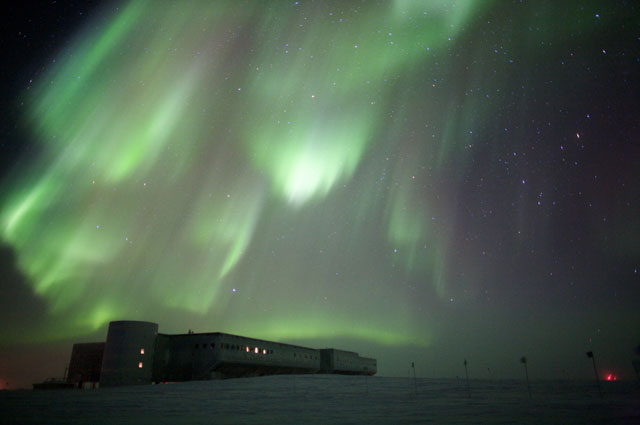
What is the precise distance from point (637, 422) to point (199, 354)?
64.3 meters

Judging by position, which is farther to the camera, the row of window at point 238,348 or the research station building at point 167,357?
the row of window at point 238,348

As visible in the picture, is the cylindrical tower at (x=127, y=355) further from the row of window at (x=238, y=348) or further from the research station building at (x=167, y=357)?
the row of window at (x=238, y=348)

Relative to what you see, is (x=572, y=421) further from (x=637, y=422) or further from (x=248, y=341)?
(x=248, y=341)

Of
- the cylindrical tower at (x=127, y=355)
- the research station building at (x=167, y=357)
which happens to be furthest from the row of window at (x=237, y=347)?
the cylindrical tower at (x=127, y=355)

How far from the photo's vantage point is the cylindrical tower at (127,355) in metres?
59.0

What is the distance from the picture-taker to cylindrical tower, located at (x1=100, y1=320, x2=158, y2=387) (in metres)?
59.0

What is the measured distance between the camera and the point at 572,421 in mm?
15125

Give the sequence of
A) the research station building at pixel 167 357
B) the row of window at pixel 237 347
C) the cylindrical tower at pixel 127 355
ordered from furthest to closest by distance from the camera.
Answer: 1. the row of window at pixel 237 347
2. the research station building at pixel 167 357
3. the cylindrical tower at pixel 127 355

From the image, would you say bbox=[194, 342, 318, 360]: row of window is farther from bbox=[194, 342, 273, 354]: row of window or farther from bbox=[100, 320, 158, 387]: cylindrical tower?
bbox=[100, 320, 158, 387]: cylindrical tower

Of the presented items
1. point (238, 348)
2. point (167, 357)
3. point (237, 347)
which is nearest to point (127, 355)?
point (167, 357)

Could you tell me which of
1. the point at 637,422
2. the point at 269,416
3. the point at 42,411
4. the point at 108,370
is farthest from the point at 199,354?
the point at 637,422

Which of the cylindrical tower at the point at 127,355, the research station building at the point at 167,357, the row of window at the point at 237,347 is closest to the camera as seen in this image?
the cylindrical tower at the point at 127,355

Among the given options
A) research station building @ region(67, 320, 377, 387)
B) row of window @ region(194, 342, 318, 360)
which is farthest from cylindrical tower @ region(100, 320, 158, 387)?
row of window @ region(194, 342, 318, 360)

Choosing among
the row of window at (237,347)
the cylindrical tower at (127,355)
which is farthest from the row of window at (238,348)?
the cylindrical tower at (127,355)
